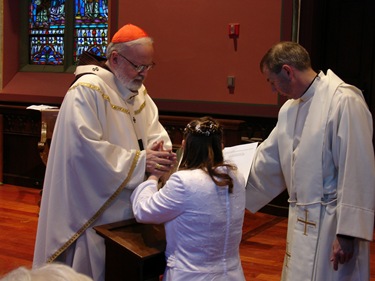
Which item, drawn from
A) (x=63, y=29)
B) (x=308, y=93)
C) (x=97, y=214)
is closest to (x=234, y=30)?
(x=63, y=29)

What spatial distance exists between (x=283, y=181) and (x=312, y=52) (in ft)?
11.7

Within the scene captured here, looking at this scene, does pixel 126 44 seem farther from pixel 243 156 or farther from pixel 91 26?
pixel 91 26

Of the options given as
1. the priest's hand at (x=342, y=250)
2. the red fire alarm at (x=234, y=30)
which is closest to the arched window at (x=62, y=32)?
the red fire alarm at (x=234, y=30)

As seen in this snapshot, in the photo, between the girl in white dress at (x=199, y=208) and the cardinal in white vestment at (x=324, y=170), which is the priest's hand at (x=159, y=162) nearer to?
the girl in white dress at (x=199, y=208)

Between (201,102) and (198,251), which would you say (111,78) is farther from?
(201,102)

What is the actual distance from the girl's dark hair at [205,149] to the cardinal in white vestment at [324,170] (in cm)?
49

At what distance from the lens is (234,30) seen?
6.68 meters

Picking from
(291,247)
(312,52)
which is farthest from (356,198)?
(312,52)

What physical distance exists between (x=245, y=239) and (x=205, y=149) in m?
3.18

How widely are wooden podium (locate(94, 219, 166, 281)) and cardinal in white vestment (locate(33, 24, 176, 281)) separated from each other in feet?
0.77

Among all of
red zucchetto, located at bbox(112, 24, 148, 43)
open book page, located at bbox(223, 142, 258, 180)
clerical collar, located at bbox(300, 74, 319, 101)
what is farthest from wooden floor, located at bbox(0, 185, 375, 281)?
clerical collar, located at bbox(300, 74, 319, 101)

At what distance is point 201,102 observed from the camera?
7043 mm

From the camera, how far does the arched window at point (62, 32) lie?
8477mm

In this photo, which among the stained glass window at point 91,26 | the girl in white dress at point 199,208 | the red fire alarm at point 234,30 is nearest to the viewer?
the girl in white dress at point 199,208
